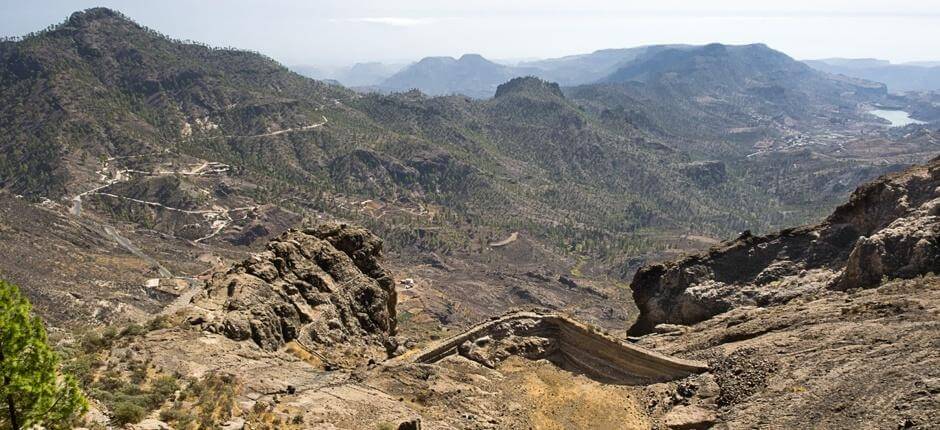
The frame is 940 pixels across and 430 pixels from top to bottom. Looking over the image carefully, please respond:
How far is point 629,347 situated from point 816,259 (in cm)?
1446

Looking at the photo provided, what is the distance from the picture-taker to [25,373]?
1376cm

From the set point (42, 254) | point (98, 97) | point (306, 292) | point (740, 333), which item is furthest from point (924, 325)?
point (98, 97)

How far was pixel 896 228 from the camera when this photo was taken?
102 ft

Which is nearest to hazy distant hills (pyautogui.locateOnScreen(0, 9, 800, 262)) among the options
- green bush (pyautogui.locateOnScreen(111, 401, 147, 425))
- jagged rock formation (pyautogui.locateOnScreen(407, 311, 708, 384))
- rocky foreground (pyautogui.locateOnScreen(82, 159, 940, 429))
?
rocky foreground (pyautogui.locateOnScreen(82, 159, 940, 429))

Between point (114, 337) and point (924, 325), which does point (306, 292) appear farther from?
point (924, 325)

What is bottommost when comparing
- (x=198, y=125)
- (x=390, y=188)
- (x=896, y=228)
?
(x=390, y=188)

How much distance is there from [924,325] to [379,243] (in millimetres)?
32234

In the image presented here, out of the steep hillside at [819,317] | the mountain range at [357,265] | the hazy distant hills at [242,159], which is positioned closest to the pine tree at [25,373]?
the mountain range at [357,265]

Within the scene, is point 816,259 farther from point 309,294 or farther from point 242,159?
point 242,159

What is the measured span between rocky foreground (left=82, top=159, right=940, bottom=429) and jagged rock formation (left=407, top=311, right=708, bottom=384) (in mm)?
85

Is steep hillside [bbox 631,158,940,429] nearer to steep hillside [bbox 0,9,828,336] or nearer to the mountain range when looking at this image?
the mountain range

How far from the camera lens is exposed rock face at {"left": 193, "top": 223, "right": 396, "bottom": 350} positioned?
29781 mm

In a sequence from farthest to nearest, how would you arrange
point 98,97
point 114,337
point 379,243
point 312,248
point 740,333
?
point 98,97, point 379,243, point 312,248, point 740,333, point 114,337

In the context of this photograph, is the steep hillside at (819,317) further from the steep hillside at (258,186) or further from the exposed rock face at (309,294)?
the steep hillside at (258,186)
